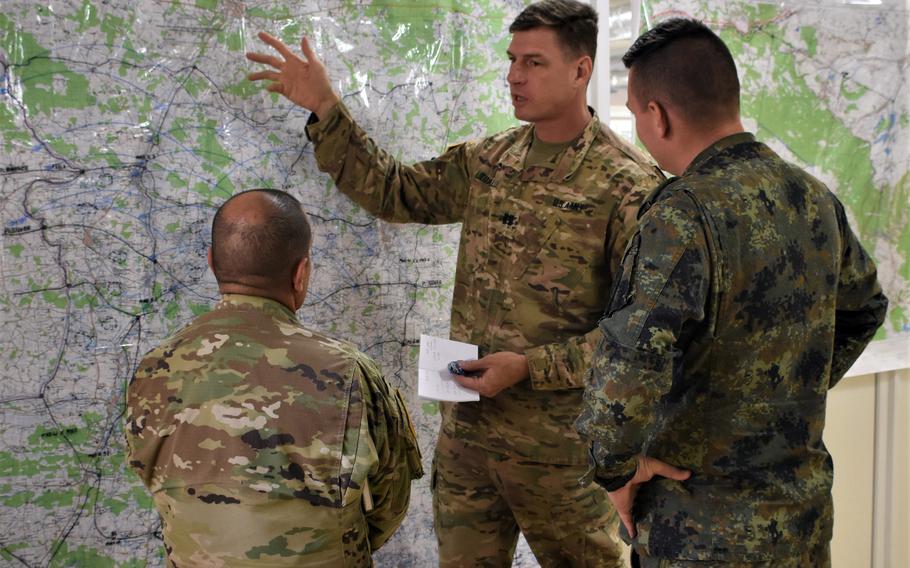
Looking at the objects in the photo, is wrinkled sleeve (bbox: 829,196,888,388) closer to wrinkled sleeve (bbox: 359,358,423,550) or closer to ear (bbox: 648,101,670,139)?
ear (bbox: 648,101,670,139)

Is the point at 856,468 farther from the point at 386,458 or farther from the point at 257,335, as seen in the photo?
the point at 257,335

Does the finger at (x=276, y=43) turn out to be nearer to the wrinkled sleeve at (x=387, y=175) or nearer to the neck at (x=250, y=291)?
the wrinkled sleeve at (x=387, y=175)

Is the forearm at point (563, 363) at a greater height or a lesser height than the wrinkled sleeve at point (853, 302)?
lesser

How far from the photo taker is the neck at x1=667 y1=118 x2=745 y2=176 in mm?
1640

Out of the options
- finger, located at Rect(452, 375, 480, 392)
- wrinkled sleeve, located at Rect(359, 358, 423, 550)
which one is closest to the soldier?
finger, located at Rect(452, 375, 480, 392)

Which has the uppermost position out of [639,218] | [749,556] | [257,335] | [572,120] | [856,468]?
[572,120]

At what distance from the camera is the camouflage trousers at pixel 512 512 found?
229cm

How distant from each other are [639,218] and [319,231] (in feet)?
3.77

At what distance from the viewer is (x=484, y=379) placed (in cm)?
221

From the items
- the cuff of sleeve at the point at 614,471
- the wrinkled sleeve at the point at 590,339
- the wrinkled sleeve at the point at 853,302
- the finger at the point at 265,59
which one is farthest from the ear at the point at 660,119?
the finger at the point at 265,59

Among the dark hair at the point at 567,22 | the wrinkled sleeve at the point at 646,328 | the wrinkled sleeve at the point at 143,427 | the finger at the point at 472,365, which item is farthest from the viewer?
the dark hair at the point at 567,22

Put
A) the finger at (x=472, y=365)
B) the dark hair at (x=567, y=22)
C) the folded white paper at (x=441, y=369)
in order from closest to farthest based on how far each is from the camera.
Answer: the folded white paper at (x=441, y=369), the finger at (x=472, y=365), the dark hair at (x=567, y=22)

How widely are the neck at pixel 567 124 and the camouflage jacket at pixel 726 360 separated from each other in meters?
0.74

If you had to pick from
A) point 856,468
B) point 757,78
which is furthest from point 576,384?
point 856,468
